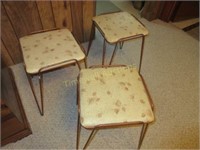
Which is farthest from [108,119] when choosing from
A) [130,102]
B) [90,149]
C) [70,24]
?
[70,24]

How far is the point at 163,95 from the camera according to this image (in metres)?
1.39

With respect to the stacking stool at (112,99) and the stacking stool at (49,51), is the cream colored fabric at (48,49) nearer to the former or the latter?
the stacking stool at (49,51)

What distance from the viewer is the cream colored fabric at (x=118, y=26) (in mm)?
1202

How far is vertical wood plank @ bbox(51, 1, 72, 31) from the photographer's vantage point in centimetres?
137

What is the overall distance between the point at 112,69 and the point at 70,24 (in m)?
0.77

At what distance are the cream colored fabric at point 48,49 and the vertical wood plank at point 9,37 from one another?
27 centimetres

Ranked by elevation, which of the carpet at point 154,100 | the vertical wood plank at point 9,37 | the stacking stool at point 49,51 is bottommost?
the carpet at point 154,100

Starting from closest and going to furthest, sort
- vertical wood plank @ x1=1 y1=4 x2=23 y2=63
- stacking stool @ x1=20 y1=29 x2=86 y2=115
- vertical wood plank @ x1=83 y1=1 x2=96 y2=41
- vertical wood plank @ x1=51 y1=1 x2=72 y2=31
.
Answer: stacking stool @ x1=20 y1=29 x2=86 y2=115 → vertical wood plank @ x1=1 y1=4 x2=23 y2=63 → vertical wood plank @ x1=51 y1=1 x2=72 y2=31 → vertical wood plank @ x1=83 y1=1 x2=96 y2=41

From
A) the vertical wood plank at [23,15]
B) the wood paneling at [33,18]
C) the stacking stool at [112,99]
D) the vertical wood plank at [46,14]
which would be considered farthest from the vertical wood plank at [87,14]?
the stacking stool at [112,99]

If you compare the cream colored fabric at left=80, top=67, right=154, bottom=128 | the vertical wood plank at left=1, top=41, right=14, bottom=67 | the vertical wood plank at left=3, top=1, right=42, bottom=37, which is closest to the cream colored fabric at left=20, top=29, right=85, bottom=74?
the cream colored fabric at left=80, top=67, right=154, bottom=128

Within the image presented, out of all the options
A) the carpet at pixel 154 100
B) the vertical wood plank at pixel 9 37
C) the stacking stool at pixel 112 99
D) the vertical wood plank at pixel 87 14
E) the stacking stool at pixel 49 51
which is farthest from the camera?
the vertical wood plank at pixel 87 14

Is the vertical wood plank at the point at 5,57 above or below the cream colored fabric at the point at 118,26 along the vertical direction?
below

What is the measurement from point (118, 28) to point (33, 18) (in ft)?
2.11

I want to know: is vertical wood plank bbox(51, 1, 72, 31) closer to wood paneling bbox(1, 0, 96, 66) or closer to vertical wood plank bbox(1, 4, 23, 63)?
wood paneling bbox(1, 0, 96, 66)
